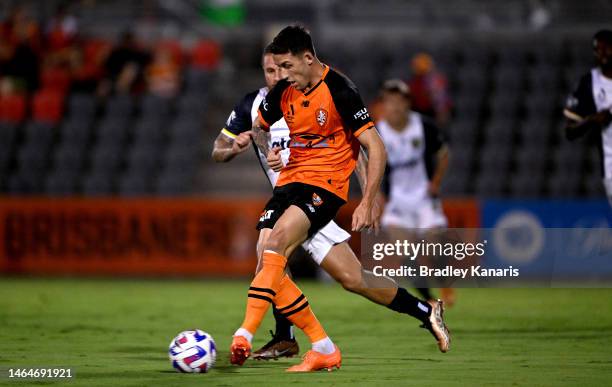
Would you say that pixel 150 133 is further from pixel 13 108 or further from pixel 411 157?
pixel 411 157

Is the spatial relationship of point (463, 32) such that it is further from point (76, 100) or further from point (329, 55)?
point (76, 100)

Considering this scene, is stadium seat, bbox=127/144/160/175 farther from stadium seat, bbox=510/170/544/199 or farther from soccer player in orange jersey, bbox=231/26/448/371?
soccer player in orange jersey, bbox=231/26/448/371

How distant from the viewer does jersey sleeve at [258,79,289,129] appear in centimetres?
775

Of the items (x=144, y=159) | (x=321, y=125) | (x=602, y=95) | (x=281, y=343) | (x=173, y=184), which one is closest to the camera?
(x=321, y=125)

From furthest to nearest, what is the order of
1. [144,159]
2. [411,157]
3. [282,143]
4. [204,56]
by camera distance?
[204,56] → [144,159] → [411,157] → [282,143]

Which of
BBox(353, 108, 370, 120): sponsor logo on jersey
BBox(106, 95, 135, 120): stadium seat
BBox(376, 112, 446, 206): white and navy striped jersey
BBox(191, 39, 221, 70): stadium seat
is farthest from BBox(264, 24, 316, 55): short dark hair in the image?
BBox(191, 39, 221, 70): stadium seat

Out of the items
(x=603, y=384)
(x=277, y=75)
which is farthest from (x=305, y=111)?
(x=603, y=384)

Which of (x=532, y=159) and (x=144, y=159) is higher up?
(x=144, y=159)

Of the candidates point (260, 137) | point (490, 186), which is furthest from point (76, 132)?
point (260, 137)

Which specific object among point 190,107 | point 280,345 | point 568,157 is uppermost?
point 190,107

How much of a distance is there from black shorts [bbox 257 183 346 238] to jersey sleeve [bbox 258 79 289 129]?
476 millimetres

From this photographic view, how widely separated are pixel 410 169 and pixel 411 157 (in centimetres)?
15

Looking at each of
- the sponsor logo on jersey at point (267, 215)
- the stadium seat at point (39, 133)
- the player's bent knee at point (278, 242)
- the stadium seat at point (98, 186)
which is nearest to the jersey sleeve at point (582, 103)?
the sponsor logo on jersey at point (267, 215)

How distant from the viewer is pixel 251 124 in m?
8.59
